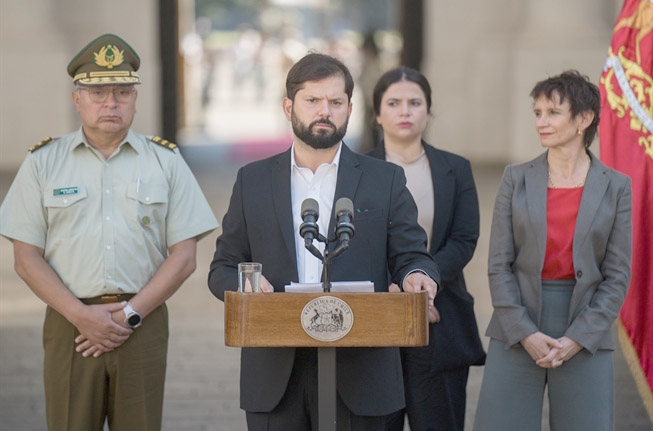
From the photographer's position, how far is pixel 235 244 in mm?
4082

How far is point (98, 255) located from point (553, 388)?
6.30 ft

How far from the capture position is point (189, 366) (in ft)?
23.7

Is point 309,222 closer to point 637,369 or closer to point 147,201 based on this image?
point 147,201

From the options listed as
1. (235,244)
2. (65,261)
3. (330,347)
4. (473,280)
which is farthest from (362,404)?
(473,280)

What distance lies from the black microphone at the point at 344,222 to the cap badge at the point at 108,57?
1.45 metres

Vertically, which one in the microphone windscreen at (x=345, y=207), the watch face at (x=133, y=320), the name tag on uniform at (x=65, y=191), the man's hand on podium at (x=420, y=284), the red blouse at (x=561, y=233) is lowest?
the watch face at (x=133, y=320)

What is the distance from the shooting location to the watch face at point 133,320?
443cm

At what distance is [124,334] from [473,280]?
5.62m

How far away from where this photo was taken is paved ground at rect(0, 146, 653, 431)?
6.22 metres

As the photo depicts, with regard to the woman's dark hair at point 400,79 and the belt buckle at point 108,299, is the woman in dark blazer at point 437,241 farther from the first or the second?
the belt buckle at point 108,299

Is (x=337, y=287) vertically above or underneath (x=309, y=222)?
underneath

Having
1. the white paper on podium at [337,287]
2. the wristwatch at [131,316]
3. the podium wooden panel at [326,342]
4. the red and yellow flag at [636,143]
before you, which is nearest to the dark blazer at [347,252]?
the white paper on podium at [337,287]

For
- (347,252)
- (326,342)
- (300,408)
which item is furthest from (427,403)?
(326,342)

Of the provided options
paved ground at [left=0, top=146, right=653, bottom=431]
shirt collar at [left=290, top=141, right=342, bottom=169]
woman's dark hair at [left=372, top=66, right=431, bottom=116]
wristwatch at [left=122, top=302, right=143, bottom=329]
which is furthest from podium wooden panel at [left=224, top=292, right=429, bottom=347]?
paved ground at [left=0, top=146, right=653, bottom=431]
